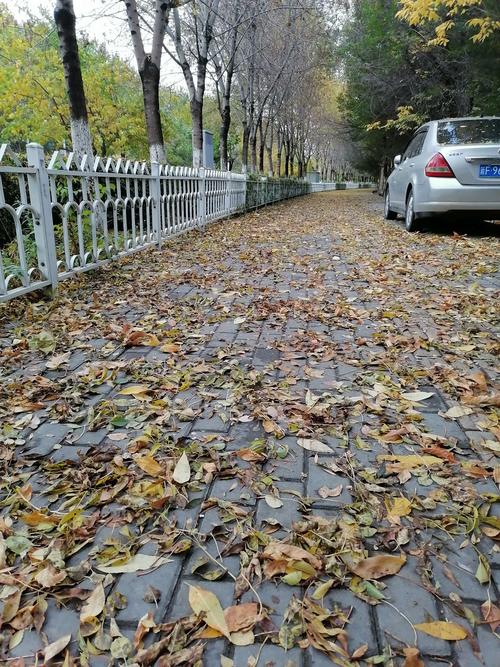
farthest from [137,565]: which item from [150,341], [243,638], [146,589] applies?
[150,341]

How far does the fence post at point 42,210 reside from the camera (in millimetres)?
4180

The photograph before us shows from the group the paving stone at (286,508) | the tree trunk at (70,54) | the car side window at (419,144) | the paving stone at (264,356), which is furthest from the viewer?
the car side window at (419,144)

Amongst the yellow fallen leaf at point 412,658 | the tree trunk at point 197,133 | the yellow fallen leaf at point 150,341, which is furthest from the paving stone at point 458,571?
the tree trunk at point 197,133

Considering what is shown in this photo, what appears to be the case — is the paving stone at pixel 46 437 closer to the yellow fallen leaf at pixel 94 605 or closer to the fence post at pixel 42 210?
the yellow fallen leaf at pixel 94 605

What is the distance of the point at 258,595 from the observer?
1.43 meters

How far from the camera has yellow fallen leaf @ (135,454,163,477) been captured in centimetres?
197

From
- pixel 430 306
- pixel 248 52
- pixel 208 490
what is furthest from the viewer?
pixel 248 52

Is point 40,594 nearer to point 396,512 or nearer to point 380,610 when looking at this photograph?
point 380,610

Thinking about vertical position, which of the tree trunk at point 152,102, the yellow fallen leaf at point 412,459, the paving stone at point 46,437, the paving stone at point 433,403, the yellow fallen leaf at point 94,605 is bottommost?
the paving stone at point 46,437

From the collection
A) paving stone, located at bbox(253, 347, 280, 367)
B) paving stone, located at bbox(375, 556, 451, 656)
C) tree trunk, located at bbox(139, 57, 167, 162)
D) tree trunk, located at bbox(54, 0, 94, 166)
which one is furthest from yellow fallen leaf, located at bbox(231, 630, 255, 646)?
tree trunk, located at bbox(139, 57, 167, 162)

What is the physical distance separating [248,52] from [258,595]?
20.8m

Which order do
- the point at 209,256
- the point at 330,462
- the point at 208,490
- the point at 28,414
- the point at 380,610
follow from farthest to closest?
the point at 209,256 < the point at 28,414 < the point at 330,462 < the point at 208,490 < the point at 380,610

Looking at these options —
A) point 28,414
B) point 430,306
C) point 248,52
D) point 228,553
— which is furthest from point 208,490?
point 248,52

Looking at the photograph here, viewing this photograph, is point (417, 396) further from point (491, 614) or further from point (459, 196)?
point (459, 196)
